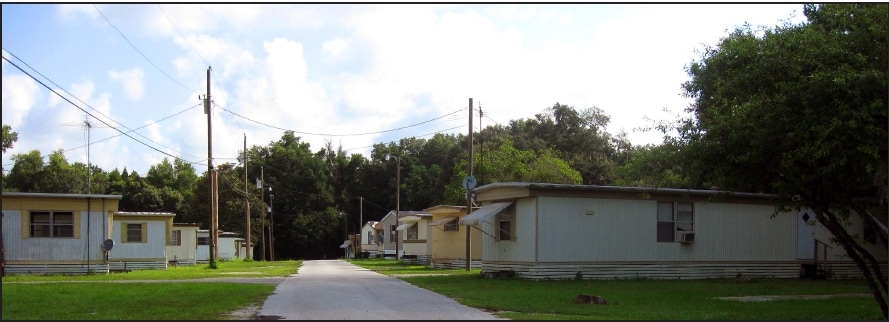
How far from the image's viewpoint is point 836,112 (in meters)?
12.2

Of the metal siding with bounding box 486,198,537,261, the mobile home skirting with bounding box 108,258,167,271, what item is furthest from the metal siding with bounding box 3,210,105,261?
the metal siding with bounding box 486,198,537,261

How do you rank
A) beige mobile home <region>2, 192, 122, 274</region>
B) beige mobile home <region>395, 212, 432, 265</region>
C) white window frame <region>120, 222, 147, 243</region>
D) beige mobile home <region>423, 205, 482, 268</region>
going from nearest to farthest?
beige mobile home <region>2, 192, 122, 274</region> → beige mobile home <region>423, 205, 482, 268</region> → white window frame <region>120, 222, 147, 243</region> → beige mobile home <region>395, 212, 432, 265</region>

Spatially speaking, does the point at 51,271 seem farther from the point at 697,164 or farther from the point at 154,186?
the point at 154,186

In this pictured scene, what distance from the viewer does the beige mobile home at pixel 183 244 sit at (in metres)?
41.8

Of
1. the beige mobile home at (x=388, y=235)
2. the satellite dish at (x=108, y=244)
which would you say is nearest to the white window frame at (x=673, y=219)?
the satellite dish at (x=108, y=244)

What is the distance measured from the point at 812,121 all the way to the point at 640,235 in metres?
11.8

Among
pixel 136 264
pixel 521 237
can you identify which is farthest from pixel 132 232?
pixel 521 237

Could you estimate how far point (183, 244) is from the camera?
1662 inches

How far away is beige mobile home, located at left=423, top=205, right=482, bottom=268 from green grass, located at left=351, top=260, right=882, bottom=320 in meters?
8.74

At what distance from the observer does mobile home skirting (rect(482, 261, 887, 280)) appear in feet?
75.8

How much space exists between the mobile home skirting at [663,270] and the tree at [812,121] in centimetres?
790

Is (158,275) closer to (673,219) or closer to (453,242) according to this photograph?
(453,242)

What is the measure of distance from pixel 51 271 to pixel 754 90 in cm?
2374

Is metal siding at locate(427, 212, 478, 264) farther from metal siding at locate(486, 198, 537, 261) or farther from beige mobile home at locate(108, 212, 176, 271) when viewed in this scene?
beige mobile home at locate(108, 212, 176, 271)
